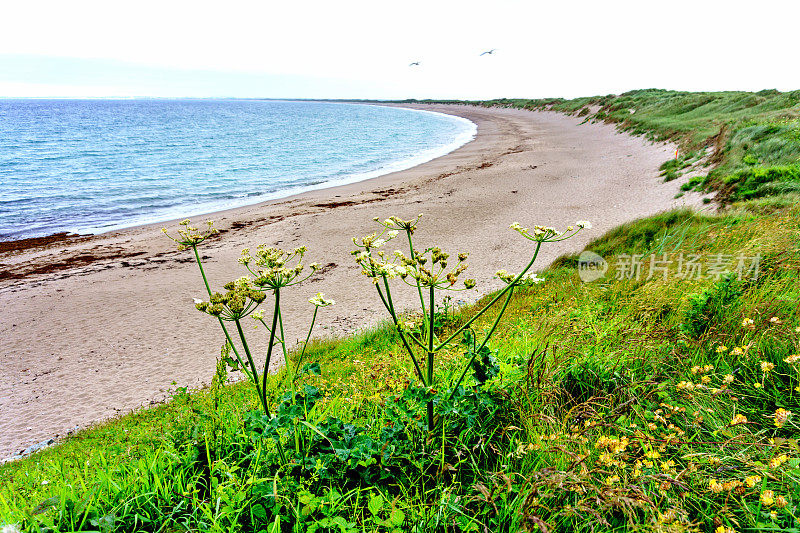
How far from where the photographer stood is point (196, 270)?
13.3m

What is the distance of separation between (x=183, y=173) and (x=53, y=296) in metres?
23.6

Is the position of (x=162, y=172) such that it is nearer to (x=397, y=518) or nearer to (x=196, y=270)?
(x=196, y=270)

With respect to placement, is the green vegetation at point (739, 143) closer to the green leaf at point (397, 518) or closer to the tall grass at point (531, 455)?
the tall grass at point (531, 455)

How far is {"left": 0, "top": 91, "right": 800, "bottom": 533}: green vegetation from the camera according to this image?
76.0 inches

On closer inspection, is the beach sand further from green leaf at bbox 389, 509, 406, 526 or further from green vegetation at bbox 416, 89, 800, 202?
green leaf at bbox 389, 509, 406, 526

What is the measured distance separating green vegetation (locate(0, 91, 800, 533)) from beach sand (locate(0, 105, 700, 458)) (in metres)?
3.28

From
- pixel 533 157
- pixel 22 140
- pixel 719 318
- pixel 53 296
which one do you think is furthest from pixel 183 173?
pixel 22 140

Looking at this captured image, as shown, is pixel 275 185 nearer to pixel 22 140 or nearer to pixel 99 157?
pixel 99 157

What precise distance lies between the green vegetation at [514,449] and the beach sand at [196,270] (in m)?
3.28

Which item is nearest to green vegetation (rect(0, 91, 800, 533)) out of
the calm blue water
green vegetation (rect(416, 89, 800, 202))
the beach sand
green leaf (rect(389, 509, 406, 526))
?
green leaf (rect(389, 509, 406, 526))

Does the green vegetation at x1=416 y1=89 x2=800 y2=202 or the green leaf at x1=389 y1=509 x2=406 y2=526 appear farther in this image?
the green vegetation at x1=416 y1=89 x2=800 y2=202

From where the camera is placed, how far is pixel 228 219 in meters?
19.3

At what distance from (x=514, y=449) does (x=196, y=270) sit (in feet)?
43.1

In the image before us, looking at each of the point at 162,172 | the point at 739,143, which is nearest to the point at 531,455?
the point at 739,143
